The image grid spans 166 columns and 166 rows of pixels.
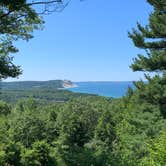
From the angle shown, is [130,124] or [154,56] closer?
[154,56]

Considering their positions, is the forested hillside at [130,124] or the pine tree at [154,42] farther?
the pine tree at [154,42]

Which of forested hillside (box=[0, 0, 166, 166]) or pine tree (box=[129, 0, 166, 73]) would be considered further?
pine tree (box=[129, 0, 166, 73])

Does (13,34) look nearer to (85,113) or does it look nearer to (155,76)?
(155,76)

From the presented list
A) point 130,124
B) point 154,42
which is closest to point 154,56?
point 154,42

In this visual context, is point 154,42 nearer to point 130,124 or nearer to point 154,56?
point 154,56

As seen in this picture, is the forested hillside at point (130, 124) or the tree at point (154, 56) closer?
the forested hillside at point (130, 124)

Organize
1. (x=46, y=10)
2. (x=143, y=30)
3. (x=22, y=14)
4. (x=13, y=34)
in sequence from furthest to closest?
(x=143, y=30)
(x=13, y=34)
(x=22, y=14)
(x=46, y=10)

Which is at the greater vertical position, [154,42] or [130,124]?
[154,42]

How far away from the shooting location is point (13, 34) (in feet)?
41.1

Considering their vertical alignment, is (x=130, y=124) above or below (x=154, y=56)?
below

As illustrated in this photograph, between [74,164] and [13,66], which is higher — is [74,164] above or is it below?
below

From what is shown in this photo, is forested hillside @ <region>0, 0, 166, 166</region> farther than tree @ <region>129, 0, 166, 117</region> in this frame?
No

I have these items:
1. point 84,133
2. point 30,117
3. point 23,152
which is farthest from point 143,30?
point 84,133

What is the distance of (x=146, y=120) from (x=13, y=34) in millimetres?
12703
